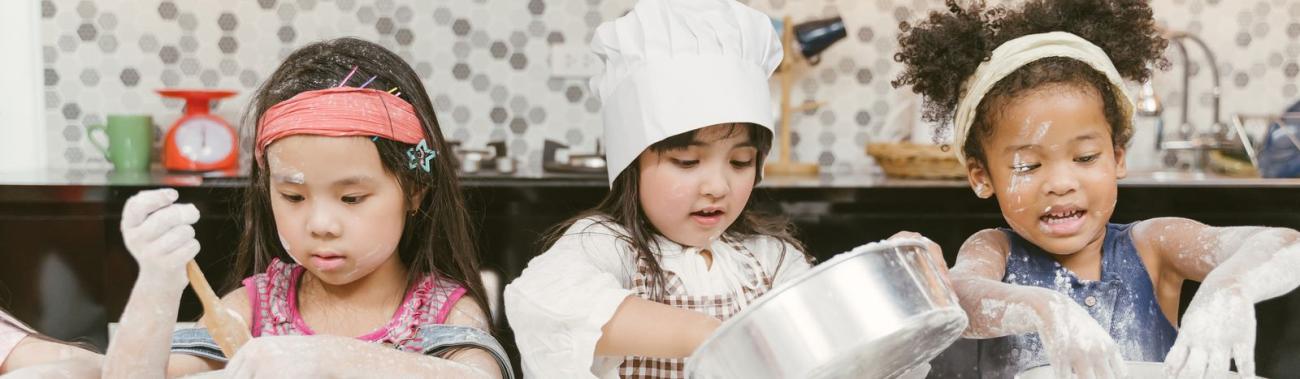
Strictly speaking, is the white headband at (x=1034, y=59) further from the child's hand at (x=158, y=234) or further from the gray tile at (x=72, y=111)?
the gray tile at (x=72, y=111)

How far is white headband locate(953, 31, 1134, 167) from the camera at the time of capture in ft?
4.07

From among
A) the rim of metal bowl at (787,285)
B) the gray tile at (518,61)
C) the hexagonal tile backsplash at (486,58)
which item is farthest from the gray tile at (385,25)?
the rim of metal bowl at (787,285)

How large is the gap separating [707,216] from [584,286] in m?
0.21

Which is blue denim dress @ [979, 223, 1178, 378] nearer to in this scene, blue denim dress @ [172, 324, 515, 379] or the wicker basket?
blue denim dress @ [172, 324, 515, 379]

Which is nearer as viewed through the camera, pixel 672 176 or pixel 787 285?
pixel 787 285

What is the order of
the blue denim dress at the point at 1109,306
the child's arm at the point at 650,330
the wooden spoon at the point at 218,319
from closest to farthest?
1. the wooden spoon at the point at 218,319
2. the child's arm at the point at 650,330
3. the blue denim dress at the point at 1109,306

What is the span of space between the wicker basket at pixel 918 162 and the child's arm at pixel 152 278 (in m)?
1.51

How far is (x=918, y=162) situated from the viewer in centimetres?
217

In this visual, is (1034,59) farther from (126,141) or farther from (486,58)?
(126,141)

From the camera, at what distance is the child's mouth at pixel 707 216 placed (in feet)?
4.17

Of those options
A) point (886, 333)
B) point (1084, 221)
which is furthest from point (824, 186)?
point (886, 333)

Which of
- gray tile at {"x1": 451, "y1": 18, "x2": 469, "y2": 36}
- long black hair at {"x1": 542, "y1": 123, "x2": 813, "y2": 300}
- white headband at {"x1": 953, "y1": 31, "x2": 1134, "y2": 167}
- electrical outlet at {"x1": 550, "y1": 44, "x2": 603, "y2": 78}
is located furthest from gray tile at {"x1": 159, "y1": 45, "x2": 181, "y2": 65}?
white headband at {"x1": 953, "y1": 31, "x2": 1134, "y2": 167}

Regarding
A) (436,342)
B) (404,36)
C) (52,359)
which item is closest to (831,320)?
(436,342)

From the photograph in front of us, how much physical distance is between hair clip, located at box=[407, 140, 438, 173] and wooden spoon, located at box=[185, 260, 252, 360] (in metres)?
0.30
